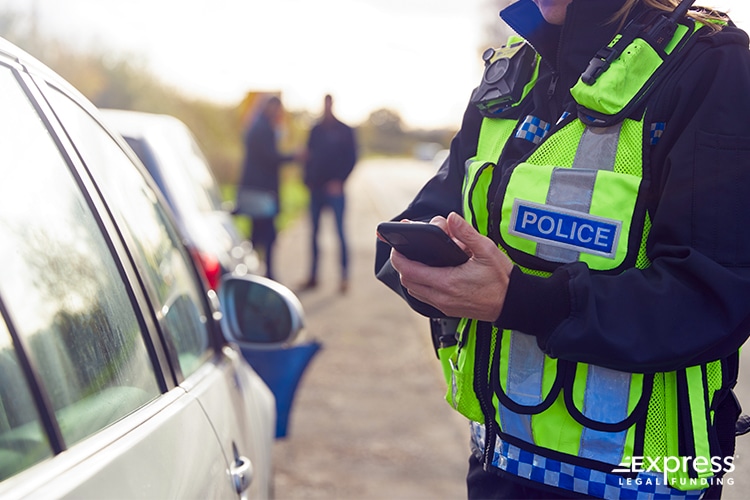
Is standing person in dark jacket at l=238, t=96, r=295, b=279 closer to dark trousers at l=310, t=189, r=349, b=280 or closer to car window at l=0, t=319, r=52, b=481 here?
dark trousers at l=310, t=189, r=349, b=280

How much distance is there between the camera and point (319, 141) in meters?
9.20

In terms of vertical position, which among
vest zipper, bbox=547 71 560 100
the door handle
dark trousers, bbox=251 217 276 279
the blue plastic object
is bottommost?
dark trousers, bbox=251 217 276 279

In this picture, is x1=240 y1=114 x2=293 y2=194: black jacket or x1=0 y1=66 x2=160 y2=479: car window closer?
x1=0 y1=66 x2=160 y2=479: car window

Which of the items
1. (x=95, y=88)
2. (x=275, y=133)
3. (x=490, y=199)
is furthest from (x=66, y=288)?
(x=95, y=88)

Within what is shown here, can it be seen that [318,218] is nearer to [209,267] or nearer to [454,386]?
[209,267]

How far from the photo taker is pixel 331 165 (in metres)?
9.17

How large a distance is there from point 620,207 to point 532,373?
364 mm

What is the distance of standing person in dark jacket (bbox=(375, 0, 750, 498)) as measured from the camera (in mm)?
1422

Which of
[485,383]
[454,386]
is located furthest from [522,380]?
[454,386]

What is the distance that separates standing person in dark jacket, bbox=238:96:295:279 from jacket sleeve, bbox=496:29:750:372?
7.21 metres

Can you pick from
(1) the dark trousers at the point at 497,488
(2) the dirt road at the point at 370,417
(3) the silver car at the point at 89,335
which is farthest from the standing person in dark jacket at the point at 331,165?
(1) the dark trousers at the point at 497,488

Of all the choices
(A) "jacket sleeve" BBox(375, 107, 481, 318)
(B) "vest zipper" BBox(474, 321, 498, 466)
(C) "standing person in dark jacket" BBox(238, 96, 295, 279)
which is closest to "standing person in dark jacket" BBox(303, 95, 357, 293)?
(C) "standing person in dark jacket" BBox(238, 96, 295, 279)

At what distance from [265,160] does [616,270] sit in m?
7.49

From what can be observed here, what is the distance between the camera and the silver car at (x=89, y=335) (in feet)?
3.66
